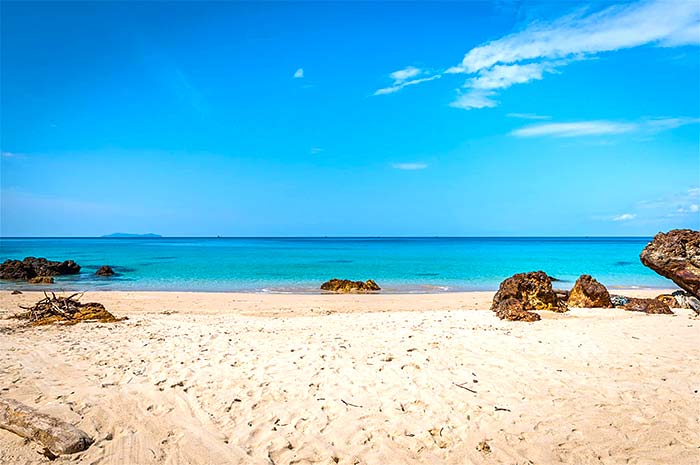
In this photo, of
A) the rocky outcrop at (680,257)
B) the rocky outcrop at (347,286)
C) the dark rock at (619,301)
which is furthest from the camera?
the rocky outcrop at (347,286)

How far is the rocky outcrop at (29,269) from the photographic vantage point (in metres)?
29.9

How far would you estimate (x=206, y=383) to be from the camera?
258 inches

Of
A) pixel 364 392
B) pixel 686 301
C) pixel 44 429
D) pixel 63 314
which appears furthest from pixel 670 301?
pixel 63 314

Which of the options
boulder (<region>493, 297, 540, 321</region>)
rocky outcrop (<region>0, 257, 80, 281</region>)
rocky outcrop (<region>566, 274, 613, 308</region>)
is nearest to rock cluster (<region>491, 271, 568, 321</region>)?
boulder (<region>493, 297, 540, 321</region>)

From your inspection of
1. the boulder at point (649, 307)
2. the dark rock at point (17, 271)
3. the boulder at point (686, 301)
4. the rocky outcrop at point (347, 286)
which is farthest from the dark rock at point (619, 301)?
the dark rock at point (17, 271)

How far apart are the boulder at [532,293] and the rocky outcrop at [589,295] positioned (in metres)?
1.14

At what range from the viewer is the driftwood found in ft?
15.6

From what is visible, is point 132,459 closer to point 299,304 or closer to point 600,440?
point 600,440

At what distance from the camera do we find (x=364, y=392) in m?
6.21

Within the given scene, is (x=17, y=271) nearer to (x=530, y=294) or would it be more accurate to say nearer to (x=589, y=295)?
(x=530, y=294)

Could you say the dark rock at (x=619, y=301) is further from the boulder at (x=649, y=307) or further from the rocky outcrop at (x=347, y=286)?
the rocky outcrop at (x=347, y=286)

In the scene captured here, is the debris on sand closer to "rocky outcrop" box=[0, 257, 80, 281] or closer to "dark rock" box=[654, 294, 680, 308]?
"dark rock" box=[654, 294, 680, 308]

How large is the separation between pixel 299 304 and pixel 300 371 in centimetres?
1052

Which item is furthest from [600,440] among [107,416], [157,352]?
[157,352]
